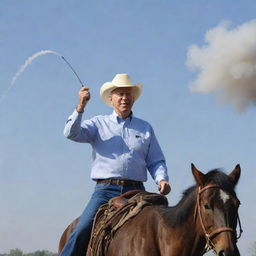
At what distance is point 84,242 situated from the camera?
9.37 metres

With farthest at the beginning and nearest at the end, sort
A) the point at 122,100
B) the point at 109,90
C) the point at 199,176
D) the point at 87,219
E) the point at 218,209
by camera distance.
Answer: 1. the point at 109,90
2. the point at 122,100
3. the point at 87,219
4. the point at 199,176
5. the point at 218,209

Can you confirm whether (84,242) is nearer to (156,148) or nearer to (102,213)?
(102,213)

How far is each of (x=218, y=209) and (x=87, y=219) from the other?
263 centimetres

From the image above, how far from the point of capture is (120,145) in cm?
959

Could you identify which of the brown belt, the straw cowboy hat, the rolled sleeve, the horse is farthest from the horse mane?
the straw cowboy hat

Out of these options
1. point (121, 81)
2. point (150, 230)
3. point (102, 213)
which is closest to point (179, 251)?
point (150, 230)

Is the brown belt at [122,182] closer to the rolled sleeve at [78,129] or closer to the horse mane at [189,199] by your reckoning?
the rolled sleeve at [78,129]

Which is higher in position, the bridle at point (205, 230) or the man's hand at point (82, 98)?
the man's hand at point (82, 98)

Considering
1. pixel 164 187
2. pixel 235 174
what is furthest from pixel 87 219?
pixel 235 174

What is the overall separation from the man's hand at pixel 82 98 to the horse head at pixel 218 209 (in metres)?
2.23

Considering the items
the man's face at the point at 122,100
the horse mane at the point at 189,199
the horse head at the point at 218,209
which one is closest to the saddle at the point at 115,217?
the horse mane at the point at 189,199

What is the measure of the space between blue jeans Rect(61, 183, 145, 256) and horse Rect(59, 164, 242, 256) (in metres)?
0.66

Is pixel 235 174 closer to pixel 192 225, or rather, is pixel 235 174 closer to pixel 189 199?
pixel 189 199

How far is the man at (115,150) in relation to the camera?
937 cm
